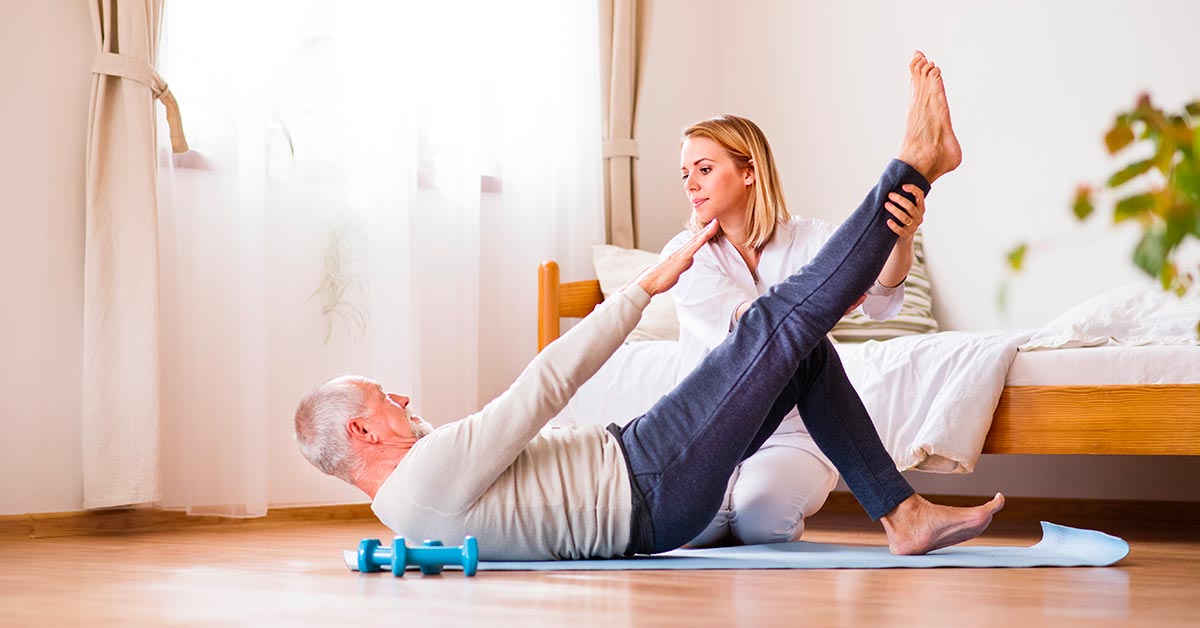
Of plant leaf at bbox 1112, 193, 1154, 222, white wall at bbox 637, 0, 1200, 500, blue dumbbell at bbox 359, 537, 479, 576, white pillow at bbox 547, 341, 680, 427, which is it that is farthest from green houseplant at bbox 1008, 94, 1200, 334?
white wall at bbox 637, 0, 1200, 500

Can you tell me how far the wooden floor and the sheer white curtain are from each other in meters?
0.85

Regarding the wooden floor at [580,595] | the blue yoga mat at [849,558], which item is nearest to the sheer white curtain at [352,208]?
the wooden floor at [580,595]

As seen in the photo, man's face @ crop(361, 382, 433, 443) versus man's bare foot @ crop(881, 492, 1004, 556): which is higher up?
man's face @ crop(361, 382, 433, 443)

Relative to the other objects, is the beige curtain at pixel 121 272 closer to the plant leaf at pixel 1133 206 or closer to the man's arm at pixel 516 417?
the man's arm at pixel 516 417

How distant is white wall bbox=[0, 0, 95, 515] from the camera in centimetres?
266

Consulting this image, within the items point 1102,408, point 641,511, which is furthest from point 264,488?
point 1102,408

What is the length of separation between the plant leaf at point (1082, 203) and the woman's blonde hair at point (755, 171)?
6.09ft

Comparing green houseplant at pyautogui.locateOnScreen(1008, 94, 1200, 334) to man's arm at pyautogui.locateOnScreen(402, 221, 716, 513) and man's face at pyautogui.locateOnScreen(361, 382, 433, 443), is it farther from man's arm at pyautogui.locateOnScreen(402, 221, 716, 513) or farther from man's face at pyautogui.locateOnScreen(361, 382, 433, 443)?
man's face at pyautogui.locateOnScreen(361, 382, 433, 443)

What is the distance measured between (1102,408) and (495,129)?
6.30 feet

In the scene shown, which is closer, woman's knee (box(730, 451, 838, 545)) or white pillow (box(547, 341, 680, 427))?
woman's knee (box(730, 451, 838, 545))

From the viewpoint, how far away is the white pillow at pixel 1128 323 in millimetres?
2367

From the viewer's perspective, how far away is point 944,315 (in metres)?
3.53

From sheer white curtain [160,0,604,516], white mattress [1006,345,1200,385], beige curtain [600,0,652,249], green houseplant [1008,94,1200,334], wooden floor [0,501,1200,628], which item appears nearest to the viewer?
green houseplant [1008,94,1200,334]

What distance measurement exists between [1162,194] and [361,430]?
1452 mm
